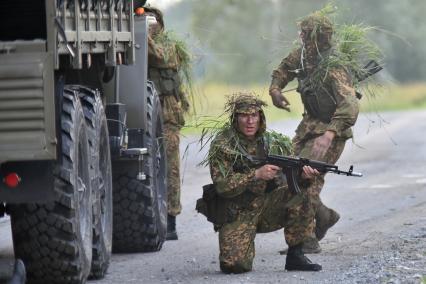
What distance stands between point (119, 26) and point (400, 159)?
12.7 m

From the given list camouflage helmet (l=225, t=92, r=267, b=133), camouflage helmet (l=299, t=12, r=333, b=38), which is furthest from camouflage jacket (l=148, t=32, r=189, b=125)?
camouflage helmet (l=225, t=92, r=267, b=133)

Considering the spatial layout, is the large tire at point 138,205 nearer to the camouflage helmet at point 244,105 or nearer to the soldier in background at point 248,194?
the soldier in background at point 248,194

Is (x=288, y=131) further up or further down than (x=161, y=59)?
further down

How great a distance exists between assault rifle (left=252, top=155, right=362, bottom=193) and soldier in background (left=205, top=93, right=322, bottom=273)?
0.05 m

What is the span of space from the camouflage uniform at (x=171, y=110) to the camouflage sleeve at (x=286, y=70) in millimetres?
1072

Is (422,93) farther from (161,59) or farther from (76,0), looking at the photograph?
(76,0)

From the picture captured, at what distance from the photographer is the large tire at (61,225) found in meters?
8.79

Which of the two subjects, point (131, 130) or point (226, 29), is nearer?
point (131, 130)

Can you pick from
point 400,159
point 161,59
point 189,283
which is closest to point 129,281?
point 189,283

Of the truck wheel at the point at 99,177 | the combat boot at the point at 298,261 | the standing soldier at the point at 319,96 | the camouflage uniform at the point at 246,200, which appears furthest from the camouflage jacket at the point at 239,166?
the standing soldier at the point at 319,96

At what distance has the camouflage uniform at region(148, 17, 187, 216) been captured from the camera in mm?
13031

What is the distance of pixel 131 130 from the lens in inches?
456

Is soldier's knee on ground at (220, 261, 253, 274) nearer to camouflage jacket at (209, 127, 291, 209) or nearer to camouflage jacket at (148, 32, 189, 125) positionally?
camouflage jacket at (209, 127, 291, 209)

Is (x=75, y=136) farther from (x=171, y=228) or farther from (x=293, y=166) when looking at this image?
(x=171, y=228)
